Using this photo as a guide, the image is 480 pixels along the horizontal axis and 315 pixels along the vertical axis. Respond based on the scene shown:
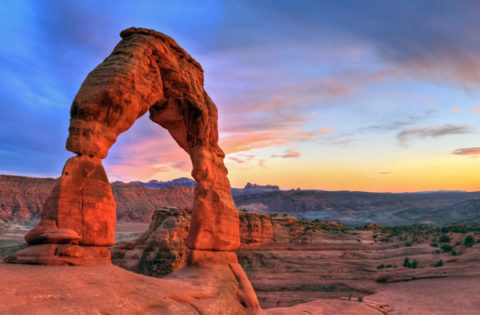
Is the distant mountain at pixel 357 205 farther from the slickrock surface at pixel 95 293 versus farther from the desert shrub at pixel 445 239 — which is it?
the slickrock surface at pixel 95 293

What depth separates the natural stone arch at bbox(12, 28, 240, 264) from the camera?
8281 millimetres

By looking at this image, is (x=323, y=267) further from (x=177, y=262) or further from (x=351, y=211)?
(x=351, y=211)

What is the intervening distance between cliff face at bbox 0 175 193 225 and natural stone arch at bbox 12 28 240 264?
5480cm

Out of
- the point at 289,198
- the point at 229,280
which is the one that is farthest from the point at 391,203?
the point at 229,280

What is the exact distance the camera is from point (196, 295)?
932 cm

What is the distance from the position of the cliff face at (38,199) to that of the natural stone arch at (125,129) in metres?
54.8

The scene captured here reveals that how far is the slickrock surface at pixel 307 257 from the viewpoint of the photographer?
77.2 ft

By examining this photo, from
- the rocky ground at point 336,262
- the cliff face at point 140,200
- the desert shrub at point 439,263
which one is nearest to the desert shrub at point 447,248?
the rocky ground at point 336,262

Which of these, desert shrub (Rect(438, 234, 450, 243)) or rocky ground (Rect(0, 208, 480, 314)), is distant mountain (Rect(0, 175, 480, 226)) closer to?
desert shrub (Rect(438, 234, 450, 243))

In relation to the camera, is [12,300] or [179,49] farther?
[179,49]

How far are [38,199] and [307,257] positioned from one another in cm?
7840

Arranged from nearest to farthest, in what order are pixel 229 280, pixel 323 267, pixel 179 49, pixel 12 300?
pixel 12 300 < pixel 229 280 < pixel 179 49 < pixel 323 267

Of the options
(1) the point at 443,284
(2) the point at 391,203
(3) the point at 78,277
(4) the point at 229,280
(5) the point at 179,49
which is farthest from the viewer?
(2) the point at 391,203

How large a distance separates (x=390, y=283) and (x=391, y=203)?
115 m
